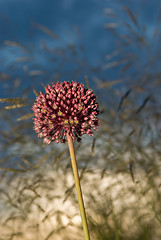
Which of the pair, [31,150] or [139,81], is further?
[31,150]

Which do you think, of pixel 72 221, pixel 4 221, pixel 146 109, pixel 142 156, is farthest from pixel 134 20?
pixel 4 221

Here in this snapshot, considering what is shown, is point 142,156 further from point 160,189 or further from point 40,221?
point 40,221

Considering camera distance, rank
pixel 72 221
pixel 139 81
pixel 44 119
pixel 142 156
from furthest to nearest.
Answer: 1. pixel 139 81
2. pixel 142 156
3. pixel 72 221
4. pixel 44 119

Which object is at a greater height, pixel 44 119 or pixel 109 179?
pixel 44 119

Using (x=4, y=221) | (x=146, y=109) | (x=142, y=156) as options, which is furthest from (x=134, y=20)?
(x=4, y=221)

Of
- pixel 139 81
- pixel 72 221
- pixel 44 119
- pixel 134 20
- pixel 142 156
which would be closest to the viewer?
pixel 44 119

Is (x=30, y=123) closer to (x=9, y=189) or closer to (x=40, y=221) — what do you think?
(x=9, y=189)

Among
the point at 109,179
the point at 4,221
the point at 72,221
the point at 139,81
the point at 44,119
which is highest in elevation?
the point at 139,81
